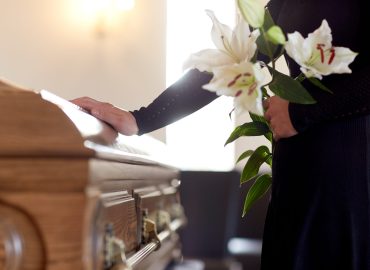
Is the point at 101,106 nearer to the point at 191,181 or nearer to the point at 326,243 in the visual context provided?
the point at 326,243

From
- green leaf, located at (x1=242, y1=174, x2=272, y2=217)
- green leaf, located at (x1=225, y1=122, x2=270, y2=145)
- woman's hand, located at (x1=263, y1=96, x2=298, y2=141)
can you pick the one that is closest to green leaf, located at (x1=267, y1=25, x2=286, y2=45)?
woman's hand, located at (x1=263, y1=96, x2=298, y2=141)

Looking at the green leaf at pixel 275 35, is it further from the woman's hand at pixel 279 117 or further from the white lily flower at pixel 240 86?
the woman's hand at pixel 279 117

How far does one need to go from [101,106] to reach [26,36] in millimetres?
2559

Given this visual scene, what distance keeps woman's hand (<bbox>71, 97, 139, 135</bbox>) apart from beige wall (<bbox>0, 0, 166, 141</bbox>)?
2302mm

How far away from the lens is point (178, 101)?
140 centimetres

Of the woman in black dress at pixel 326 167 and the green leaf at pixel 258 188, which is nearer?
the woman in black dress at pixel 326 167

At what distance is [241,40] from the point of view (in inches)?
37.8

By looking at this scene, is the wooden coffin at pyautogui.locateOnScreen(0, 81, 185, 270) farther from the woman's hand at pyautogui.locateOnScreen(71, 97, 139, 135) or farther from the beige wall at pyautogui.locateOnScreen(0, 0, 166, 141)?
the beige wall at pyautogui.locateOnScreen(0, 0, 166, 141)

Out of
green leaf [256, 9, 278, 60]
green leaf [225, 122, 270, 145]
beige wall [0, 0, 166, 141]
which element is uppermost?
beige wall [0, 0, 166, 141]

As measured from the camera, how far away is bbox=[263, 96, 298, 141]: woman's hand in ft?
3.72

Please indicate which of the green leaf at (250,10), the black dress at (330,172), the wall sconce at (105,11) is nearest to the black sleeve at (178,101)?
the black dress at (330,172)

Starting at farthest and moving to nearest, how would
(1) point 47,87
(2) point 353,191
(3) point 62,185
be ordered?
(1) point 47,87, (2) point 353,191, (3) point 62,185

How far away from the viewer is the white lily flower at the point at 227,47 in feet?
3.14

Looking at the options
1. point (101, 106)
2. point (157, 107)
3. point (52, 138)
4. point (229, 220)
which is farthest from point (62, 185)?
point (229, 220)
